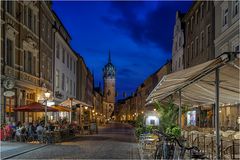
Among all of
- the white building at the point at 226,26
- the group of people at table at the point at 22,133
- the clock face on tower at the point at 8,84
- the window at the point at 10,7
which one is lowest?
the group of people at table at the point at 22,133

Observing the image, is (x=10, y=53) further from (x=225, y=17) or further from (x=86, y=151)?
Result: (x=225, y=17)

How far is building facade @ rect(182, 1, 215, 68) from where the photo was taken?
36.6m

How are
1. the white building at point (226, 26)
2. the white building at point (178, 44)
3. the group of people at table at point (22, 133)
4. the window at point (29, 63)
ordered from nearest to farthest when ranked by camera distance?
the white building at point (226, 26) → the group of people at table at point (22, 133) → the window at point (29, 63) → the white building at point (178, 44)

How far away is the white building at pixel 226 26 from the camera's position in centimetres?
2880

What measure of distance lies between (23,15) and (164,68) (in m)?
44.8

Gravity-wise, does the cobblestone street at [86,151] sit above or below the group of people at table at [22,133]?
below

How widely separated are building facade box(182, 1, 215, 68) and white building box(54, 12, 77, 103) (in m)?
13.6

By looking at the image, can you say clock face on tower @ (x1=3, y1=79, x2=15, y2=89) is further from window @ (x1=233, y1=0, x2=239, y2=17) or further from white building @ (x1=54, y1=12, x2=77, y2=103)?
white building @ (x1=54, y1=12, x2=77, y2=103)

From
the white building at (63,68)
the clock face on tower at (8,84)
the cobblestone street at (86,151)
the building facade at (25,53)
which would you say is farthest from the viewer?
the white building at (63,68)

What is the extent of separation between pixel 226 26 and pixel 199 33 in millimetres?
10233

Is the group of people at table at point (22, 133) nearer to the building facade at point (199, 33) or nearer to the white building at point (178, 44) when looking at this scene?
the building facade at point (199, 33)

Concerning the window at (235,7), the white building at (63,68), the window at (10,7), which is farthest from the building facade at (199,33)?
the window at (10,7)

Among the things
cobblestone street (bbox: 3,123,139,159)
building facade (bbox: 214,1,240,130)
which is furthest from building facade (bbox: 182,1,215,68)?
cobblestone street (bbox: 3,123,139,159)

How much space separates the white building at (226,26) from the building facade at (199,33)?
132cm
